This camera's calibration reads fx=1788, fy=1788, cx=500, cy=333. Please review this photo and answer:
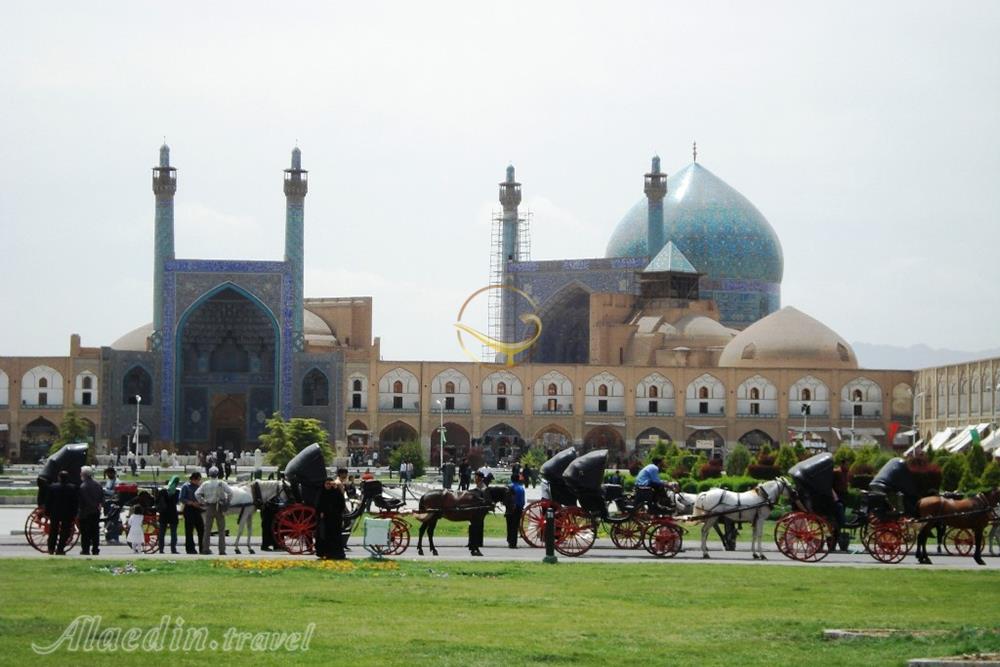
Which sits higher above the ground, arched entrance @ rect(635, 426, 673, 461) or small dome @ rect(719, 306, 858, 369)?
small dome @ rect(719, 306, 858, 369)

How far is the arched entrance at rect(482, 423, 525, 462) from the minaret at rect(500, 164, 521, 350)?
18.0 ft

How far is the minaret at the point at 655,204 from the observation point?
56.0m

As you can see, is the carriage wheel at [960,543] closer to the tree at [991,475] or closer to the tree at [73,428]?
the tree at [991,475]

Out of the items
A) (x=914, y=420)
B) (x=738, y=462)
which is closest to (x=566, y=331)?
(x=914, y=420)

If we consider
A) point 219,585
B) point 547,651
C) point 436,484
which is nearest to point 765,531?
point 219,585

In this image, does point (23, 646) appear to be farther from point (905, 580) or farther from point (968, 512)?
point (968, 512)

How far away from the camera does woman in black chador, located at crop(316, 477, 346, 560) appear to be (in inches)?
605

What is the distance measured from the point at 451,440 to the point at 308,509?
35.3 metres

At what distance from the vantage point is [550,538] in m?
16.1

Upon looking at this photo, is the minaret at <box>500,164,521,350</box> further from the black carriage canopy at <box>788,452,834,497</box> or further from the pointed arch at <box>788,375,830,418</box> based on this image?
the black carriage canopy at <box>788,452,834,497</box>

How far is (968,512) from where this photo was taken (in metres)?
16.5

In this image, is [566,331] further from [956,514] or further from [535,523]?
[956,514]

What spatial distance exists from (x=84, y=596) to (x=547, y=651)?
3641mm

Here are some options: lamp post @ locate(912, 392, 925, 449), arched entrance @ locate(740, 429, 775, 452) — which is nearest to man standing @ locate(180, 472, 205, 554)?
lamp post @ locate(912, 392, 925, 449)
